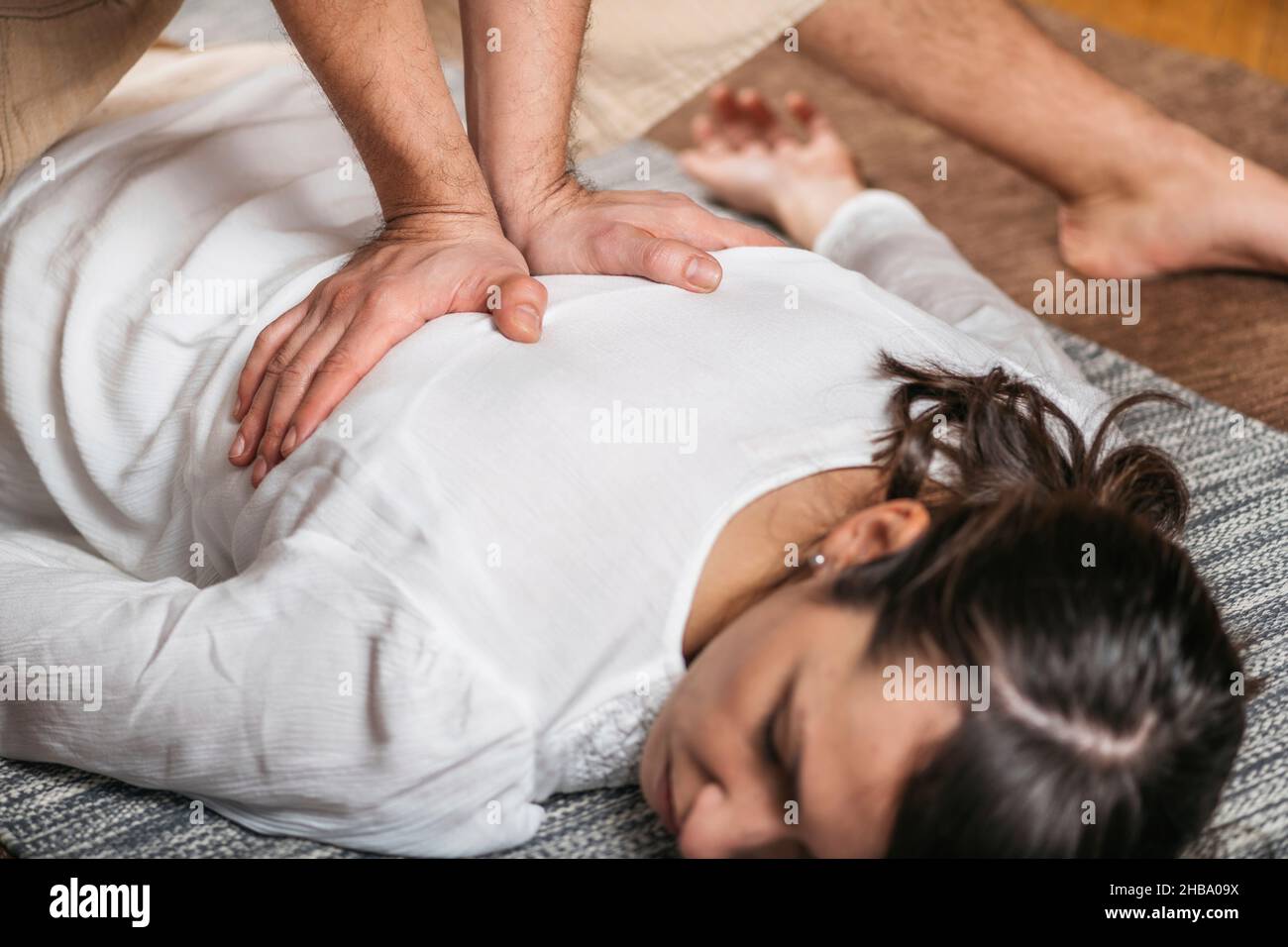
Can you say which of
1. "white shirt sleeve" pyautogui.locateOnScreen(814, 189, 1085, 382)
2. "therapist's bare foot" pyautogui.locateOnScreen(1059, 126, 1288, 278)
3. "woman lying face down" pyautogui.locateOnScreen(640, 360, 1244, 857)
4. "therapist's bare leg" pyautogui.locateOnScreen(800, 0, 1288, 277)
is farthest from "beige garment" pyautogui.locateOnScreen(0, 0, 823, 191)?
"woman lying face down" pyautogui.locateOnScreen(640, 360, 1244, 857)

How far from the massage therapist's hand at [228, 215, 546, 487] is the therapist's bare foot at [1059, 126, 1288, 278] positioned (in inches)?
33.7

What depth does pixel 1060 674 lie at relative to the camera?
66cm

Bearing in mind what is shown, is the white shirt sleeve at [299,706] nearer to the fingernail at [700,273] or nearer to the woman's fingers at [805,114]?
the fingernail at [700,273]

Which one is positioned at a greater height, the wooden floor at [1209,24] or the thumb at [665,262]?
the wooden floor at [1209,24]

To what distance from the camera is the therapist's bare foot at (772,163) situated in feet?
5.03

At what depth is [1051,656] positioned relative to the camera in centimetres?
66

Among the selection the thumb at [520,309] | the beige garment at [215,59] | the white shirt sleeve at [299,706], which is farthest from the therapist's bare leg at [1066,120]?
the white shirt sleeve at [299,706]

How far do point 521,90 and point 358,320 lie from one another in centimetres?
26

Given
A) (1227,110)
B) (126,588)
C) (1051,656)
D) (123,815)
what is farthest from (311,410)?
(1227,110)

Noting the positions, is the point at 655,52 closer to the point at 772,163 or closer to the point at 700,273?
the point at 772,163

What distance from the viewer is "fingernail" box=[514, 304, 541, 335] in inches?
32.9

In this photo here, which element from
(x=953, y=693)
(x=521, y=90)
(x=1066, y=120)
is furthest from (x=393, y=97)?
(x=1066, y=120)

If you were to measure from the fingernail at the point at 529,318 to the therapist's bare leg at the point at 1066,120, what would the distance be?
768mm
